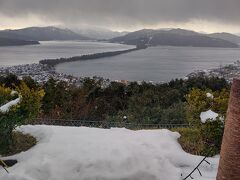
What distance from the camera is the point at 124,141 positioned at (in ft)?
32.0

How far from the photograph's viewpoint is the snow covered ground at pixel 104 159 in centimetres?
857

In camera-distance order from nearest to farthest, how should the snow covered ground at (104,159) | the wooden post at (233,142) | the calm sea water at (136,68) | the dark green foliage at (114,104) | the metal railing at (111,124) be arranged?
the wooden post at (233,142) < the snow covered ground at (104,159) < the metal railing at (111,124) < the dark green foliage at (114,104) < the calm sea water at (136,68)

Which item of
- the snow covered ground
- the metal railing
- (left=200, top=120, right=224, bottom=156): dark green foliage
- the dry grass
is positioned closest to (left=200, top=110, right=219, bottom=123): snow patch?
(left=200, top=120, right=224, bottom=156): dark green foliage

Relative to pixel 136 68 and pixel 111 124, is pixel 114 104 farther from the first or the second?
pixel 136 68

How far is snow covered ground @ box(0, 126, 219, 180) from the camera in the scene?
28.1 feet

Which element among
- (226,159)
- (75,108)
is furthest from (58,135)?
(75,108)

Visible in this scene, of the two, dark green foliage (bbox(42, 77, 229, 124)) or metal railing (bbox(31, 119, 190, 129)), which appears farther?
dark green foliage (bbox(42, 77, 229, 124))

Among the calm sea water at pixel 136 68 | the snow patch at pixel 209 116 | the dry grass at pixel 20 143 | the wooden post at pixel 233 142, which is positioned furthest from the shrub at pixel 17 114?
the calm sea water at pixel 136 68

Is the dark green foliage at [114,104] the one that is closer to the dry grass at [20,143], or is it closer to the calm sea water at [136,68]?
the dry grass at [20,143]

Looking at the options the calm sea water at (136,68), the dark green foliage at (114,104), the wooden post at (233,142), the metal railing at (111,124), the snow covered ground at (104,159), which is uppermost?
the wooden post at (233,142)

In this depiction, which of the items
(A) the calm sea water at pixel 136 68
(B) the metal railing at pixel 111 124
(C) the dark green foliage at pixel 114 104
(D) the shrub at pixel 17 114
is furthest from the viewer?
(A) the calm sea water at pixel 136 68

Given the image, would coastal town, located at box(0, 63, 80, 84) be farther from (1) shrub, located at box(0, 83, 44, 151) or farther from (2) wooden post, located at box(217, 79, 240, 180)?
(2) wooden post, located at box(217, 79, 240, 180)

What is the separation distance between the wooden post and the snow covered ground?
3.89 metres

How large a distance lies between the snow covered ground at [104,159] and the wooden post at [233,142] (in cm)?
389
